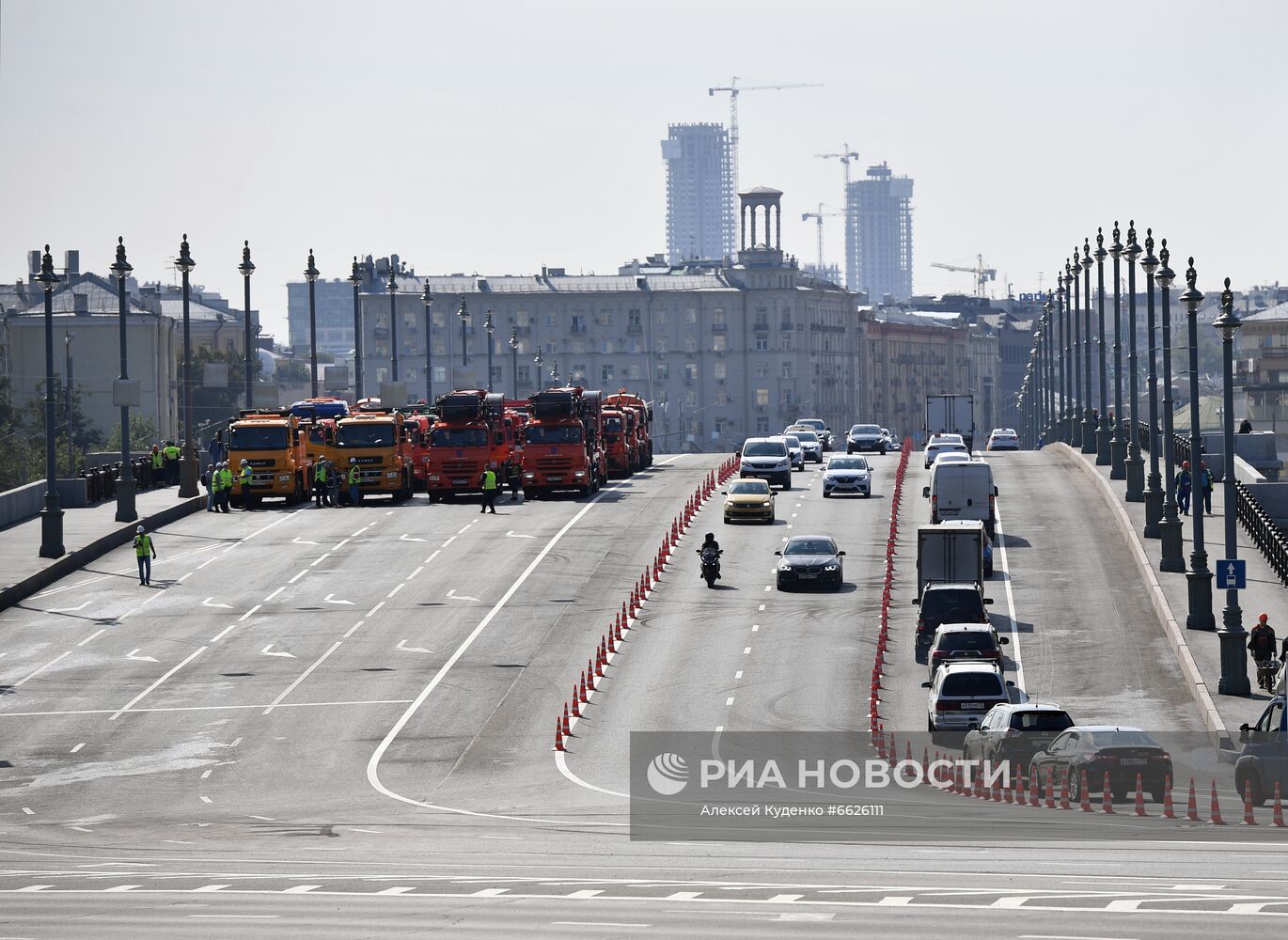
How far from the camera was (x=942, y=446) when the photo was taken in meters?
85.8

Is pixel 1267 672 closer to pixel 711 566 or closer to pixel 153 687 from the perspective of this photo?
pixel 711 566

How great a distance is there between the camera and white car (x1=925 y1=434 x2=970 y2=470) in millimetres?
83562

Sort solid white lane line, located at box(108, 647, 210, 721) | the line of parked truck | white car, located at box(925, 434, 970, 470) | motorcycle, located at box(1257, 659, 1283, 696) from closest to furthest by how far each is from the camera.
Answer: motorcycle, located at box(1257, 659, 1283, 696) → solid white lane line, located at box(108, 647, 210, 721) → the line of parked truck → white car, located at box(925, 434, 970, 470)

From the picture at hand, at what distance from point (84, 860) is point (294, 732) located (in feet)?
42.2

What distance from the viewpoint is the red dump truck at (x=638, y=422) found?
83562 mm

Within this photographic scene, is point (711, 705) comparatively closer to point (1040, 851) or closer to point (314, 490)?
point (1040, 851)

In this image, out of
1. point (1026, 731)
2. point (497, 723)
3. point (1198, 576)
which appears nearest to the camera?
point (1026, 731)

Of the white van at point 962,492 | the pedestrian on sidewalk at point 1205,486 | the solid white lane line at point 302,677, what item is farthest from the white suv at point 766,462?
the solid white lane line at point 302,677

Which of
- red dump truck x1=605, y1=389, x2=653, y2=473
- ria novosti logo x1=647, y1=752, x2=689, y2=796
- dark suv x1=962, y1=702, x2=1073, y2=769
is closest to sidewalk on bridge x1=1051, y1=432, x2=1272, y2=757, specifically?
dark suv x1=962, y1=702, x2=1073, y2=769

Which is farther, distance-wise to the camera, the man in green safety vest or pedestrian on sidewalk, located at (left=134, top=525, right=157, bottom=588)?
the man in green safety vest

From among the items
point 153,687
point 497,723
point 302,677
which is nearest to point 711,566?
point 302,677

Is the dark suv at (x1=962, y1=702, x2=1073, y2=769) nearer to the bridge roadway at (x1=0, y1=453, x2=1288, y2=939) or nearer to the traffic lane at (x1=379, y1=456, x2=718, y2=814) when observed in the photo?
the bridge roadway at (x1=0, y1=453, x2=1288, y2=939)

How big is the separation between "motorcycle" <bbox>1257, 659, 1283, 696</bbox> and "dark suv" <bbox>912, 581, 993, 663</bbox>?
23.2 feet

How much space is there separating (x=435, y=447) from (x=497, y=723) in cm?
3144
